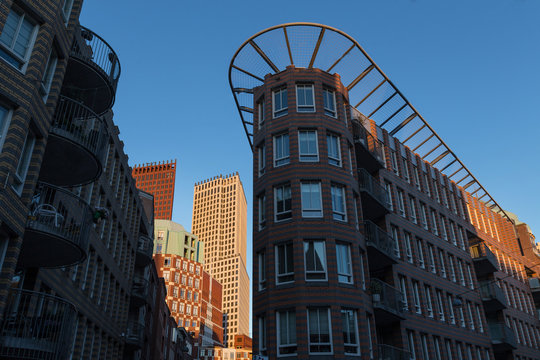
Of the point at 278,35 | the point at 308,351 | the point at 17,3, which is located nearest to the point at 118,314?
the point at 308,351

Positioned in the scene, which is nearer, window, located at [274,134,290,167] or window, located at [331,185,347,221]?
window, located at [331,185,347,221]

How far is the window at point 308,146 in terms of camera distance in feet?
84.5

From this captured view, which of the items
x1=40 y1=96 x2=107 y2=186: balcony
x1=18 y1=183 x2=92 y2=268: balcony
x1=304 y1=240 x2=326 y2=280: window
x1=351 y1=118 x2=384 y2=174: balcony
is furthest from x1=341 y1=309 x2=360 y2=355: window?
x1=40 y1=96 x2=107 y2=186: balcony

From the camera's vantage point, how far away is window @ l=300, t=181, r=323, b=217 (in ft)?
79.3

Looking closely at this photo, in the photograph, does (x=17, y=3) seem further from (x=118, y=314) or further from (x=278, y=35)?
(x=118, y=314)

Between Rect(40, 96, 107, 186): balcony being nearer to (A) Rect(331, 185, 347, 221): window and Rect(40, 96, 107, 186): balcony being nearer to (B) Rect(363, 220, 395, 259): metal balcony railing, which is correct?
(A) Rect(331, 185, 347, 221): window

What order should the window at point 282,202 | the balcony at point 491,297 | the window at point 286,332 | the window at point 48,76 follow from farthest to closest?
the balcony at point 491,297, the window at point 282,202, the window at point 286,332, the window at point 48,76

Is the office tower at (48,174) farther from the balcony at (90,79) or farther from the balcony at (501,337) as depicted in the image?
the balcony at (501,337)

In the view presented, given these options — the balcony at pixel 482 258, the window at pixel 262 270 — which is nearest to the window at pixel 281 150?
the window at pixel 262 270

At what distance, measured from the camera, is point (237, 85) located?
3219 centimetres

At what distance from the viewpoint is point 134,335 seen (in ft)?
112

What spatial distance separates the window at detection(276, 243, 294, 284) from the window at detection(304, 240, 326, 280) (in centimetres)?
80

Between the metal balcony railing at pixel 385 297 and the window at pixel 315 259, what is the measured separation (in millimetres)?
3803

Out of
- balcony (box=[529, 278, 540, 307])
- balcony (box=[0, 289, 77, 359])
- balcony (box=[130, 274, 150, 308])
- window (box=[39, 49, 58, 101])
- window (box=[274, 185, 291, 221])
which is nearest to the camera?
balcony (box=[0, 289, 77, 359])
